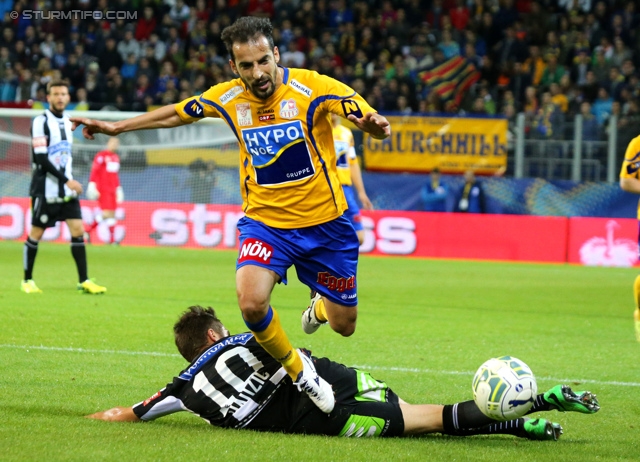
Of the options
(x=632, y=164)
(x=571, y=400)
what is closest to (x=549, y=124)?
(x=632, y=164)

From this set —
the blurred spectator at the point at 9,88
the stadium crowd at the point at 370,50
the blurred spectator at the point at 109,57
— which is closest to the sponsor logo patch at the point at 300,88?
the stadium crowd at the point at 370,50

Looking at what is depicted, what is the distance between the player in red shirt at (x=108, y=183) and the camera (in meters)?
20.1

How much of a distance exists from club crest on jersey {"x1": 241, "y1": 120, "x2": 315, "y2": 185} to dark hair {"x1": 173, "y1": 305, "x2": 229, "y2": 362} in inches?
38.4

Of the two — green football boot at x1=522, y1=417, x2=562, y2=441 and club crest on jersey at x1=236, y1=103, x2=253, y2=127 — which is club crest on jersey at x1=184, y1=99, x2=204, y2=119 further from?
green football boot at x1=522, y1=417, x2=562, y2=441

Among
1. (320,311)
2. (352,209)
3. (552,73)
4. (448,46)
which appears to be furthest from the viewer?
(448,46)

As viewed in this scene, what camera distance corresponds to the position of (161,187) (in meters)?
20.9

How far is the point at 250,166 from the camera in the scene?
6262mm

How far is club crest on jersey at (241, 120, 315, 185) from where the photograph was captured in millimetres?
6105

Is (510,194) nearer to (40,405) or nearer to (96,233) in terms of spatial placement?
(96,233)

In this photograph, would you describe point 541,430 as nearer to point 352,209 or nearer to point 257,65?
point 257,65

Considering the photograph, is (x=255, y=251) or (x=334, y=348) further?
(x=334, y=348)

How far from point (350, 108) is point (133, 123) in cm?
135

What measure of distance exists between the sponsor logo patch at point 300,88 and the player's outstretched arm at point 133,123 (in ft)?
2.49

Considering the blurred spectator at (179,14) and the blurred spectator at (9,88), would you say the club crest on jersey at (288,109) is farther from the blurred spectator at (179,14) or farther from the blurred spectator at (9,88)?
the blurred spectator at (179,14)
